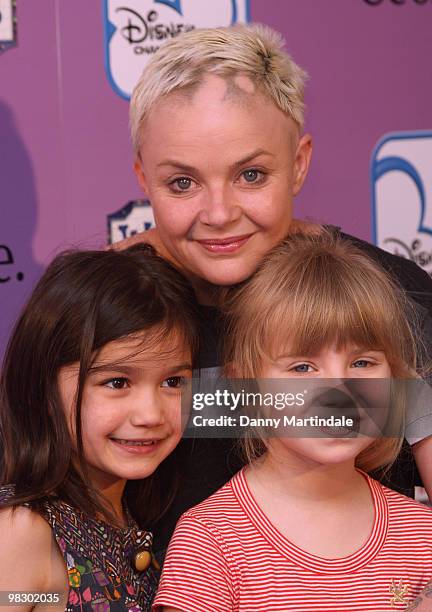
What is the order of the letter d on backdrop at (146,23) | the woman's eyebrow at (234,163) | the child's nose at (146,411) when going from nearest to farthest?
the child's nose at (146,411)
the woman's eyebrow at (234,163)
the letter d on backdrop at (146,23)

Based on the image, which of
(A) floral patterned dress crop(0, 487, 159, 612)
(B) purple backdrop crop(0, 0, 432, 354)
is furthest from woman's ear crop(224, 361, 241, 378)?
(B) purple backdrop crop(0, 0, 432, 354)

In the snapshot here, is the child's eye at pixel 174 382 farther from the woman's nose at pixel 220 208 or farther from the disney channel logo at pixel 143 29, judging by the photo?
the disney channel logo at pixel 143 29

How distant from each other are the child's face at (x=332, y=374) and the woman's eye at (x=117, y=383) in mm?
161

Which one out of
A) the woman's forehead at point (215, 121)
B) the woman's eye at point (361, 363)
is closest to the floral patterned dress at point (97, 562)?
the woman's eye at point (361, 363)

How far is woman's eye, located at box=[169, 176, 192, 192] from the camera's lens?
47.0 inches

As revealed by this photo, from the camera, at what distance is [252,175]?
119 centimetres

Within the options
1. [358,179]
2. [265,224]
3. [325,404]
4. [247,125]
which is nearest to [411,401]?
[325,404]

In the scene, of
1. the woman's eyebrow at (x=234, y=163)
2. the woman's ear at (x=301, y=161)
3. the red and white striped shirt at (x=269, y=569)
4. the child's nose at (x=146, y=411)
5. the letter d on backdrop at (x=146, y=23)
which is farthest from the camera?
the letter d on backdrop at (x=146, y=23)

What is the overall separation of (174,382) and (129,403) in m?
0.07

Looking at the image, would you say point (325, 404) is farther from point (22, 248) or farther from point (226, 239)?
point (22, 248)

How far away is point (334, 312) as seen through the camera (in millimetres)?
1020

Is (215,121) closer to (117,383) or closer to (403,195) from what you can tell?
(117,383)

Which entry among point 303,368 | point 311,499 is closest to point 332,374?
point 303,368

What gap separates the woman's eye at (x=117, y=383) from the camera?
107 centimetres
